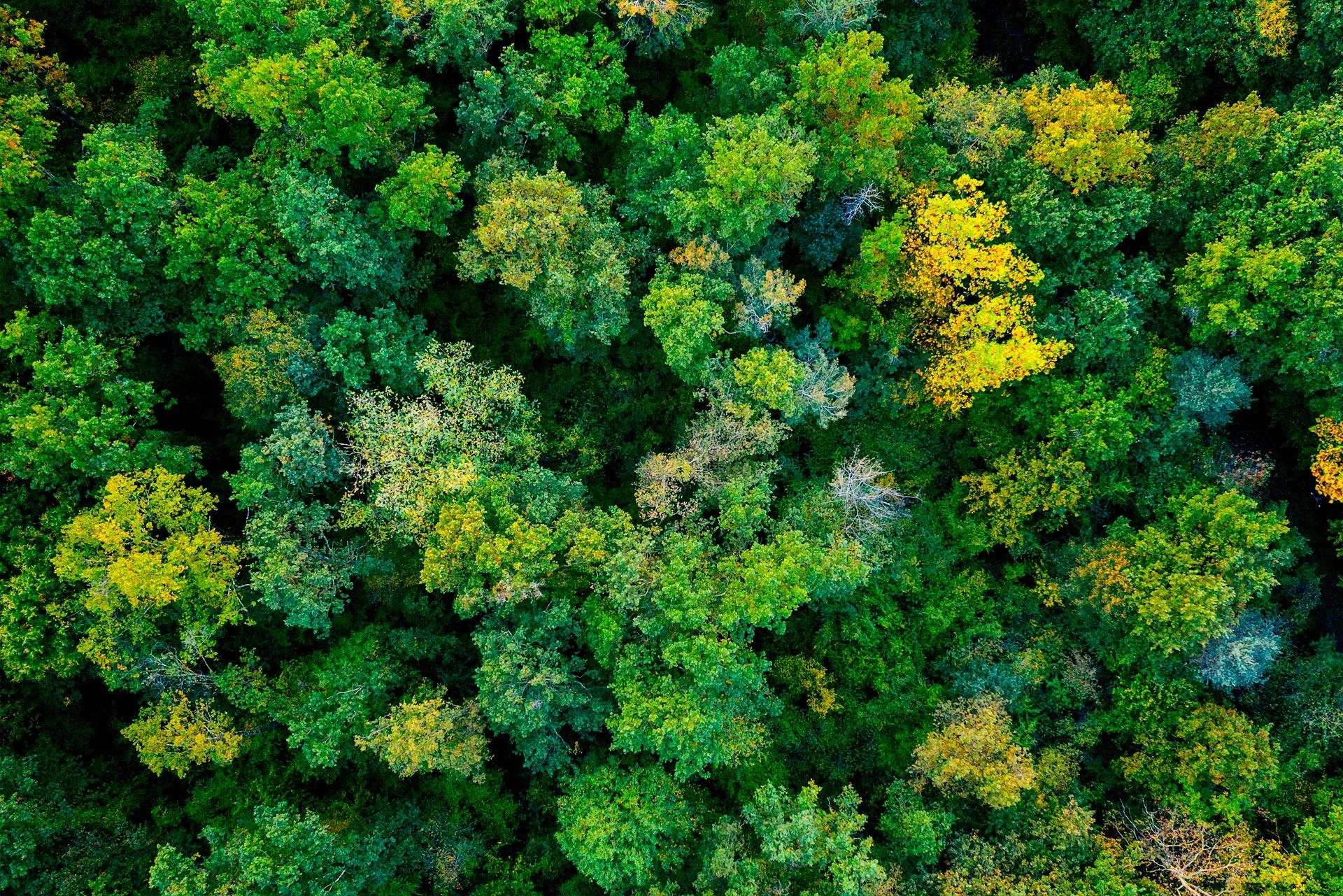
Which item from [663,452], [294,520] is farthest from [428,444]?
[663,452]

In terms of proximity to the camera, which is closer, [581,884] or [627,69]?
Result: [581,884]

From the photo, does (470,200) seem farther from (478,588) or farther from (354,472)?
(478,588)

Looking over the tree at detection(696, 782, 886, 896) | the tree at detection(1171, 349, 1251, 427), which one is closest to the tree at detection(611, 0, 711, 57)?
the tree at detection(1171, 349, 1251, 427)

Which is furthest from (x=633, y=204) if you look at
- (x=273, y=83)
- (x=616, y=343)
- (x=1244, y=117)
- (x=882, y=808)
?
(x=882, y=808)

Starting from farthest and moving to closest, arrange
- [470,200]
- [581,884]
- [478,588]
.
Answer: [470,200], [581,884], [478,588]

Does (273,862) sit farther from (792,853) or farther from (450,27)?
(450,27)

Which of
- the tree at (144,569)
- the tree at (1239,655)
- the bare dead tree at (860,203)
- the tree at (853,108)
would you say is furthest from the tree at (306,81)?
the tree at (1239,655)
